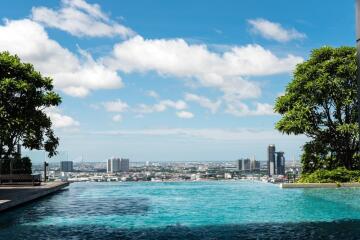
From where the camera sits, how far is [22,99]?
1221 inches

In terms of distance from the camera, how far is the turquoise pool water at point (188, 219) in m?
15.4

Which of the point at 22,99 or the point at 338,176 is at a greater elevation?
the point at 22,99

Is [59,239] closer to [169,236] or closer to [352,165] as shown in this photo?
[169,236]

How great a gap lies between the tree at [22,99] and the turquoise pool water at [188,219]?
5767 millimetres

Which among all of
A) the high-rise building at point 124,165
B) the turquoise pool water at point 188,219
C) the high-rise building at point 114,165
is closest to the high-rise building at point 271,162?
the high-rise building at point 124,165

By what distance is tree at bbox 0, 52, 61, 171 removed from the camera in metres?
29.4

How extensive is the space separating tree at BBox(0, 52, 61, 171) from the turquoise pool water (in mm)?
5767

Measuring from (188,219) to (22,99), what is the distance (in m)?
16.7

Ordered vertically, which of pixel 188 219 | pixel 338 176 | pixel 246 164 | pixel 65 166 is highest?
pixel 65 166

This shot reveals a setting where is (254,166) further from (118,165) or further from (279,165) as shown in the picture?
(118,165)

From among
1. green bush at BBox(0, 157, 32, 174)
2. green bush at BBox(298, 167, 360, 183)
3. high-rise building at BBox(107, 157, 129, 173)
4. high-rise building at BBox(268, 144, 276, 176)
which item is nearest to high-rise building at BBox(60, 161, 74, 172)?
high-rise building at BBox(107, 157, 129, 173)

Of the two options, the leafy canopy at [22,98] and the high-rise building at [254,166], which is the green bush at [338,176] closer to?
the leafy canopy at [22,98]

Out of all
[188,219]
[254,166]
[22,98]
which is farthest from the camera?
[254,166]

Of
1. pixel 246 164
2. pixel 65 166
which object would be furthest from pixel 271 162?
pixel 65 166
